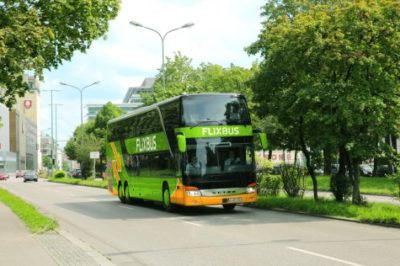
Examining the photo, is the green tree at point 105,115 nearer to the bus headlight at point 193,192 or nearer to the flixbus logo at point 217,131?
the flixbus logo at point 217,131

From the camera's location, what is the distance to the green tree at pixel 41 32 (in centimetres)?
1583

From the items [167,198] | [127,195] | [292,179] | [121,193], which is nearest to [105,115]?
[121,193]

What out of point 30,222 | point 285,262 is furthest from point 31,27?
point 285,262

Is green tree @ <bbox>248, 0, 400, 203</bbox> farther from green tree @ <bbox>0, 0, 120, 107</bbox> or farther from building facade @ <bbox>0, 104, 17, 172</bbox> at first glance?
building facade @ <bbox>0, 104, 17, 172</bbox>

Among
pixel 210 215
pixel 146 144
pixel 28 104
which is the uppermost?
pixel 28 104

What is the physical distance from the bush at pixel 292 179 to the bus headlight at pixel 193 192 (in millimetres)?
6529

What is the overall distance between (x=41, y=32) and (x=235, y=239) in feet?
24.6

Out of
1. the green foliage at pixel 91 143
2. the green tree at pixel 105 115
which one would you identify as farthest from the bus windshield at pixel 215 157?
the green tree at pixel 105 115

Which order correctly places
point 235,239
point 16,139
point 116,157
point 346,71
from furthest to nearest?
point 16,139
point 116,157
point 346,71
point 235,239

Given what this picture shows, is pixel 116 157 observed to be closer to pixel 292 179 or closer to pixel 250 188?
pixel 292 179

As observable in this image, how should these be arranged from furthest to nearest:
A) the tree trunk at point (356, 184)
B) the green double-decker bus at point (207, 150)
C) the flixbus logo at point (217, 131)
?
the tree trunk at point (356, 184) → the flixbus logo at point (217, 131) → the green double-decker bus at point (207, 150)

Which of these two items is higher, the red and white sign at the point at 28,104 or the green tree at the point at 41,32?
the red and white sign at the point at 28,104

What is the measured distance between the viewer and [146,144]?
2341cm

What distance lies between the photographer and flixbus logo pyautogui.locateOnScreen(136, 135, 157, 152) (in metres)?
22.5
